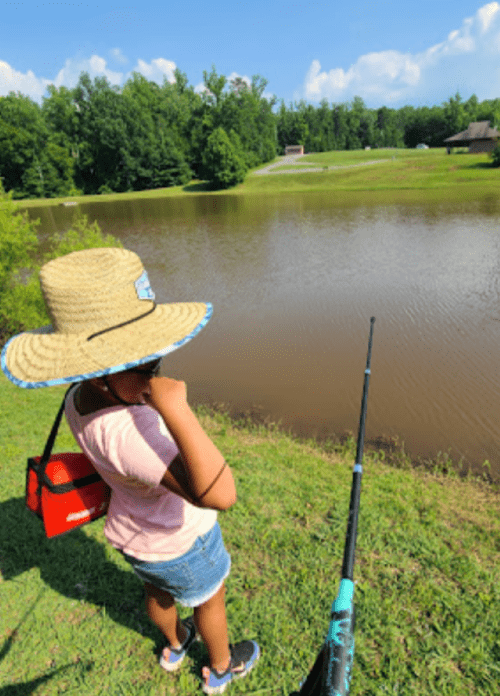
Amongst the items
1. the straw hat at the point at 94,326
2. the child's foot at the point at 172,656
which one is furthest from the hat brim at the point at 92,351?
the child's foot at the point at 172,656

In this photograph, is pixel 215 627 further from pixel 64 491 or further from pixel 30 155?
pixel 30 155

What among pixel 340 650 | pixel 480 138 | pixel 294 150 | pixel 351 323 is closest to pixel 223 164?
pixel 480 138

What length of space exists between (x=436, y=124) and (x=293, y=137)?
2753 centimetres

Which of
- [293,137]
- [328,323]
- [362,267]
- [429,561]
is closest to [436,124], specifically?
[293,137]

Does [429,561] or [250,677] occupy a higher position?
[250,677]

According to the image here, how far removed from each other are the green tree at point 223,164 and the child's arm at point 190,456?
168ft

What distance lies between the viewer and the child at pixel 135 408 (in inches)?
48.3

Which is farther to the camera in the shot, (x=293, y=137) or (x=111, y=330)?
(x=293, y=137)

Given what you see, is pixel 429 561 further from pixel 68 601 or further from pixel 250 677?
pixel 68 601

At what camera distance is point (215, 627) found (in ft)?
6.33

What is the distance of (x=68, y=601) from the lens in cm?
275

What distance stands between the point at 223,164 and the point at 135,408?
52360 mm

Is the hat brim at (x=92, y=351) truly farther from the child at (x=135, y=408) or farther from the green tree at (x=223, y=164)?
the green tree at (x=223, y=164)

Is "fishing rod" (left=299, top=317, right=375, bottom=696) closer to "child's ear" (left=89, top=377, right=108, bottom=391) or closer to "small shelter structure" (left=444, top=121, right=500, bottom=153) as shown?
"child's ear" (left=89, top=377, right=108, bottom=391)
